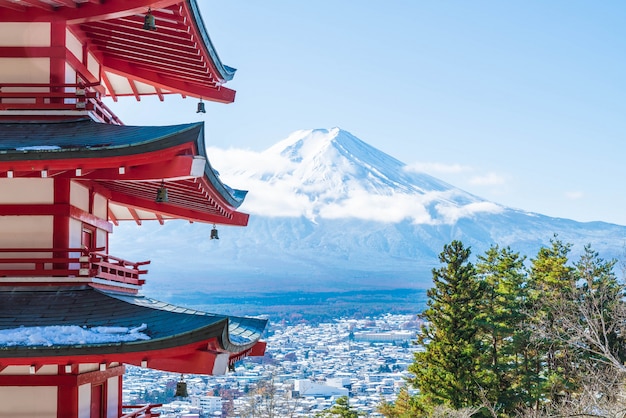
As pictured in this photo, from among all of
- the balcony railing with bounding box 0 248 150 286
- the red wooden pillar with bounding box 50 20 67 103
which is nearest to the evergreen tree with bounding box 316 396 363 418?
the balcony railing with bounding box 0 248 150 286

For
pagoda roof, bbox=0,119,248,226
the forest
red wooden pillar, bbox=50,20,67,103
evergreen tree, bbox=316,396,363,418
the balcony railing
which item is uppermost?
red wooden pillar, bbox=50,20,67,103

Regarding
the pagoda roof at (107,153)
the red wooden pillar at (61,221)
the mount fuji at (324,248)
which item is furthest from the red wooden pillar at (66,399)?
the mount fuji at (324,248)

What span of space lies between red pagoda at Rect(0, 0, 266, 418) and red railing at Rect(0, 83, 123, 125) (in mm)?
13

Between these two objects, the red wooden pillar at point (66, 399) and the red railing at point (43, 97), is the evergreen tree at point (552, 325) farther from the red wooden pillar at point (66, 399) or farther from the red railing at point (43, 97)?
the red wooden pillar at point (66, 399)

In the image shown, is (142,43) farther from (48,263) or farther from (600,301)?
(600,301)

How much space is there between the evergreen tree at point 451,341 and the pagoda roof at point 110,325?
78.1ft

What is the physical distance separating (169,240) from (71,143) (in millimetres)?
181676

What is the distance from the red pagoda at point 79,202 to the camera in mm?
9273

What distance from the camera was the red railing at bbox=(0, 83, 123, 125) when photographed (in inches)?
420

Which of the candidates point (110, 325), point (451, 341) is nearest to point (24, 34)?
point (110, 325)

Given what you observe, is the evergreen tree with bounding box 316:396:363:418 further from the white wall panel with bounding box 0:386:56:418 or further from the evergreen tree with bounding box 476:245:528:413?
the white wall panel with bounding box 0:386:56:418

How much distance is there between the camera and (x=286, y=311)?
465 ft

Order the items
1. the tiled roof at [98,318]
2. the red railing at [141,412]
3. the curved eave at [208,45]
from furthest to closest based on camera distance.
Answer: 1. the red railing at [141,412]
2. the curved eave at [208,45]
3. the tiled roof at [98,318]

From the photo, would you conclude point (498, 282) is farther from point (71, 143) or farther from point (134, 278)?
point (71, 143)
